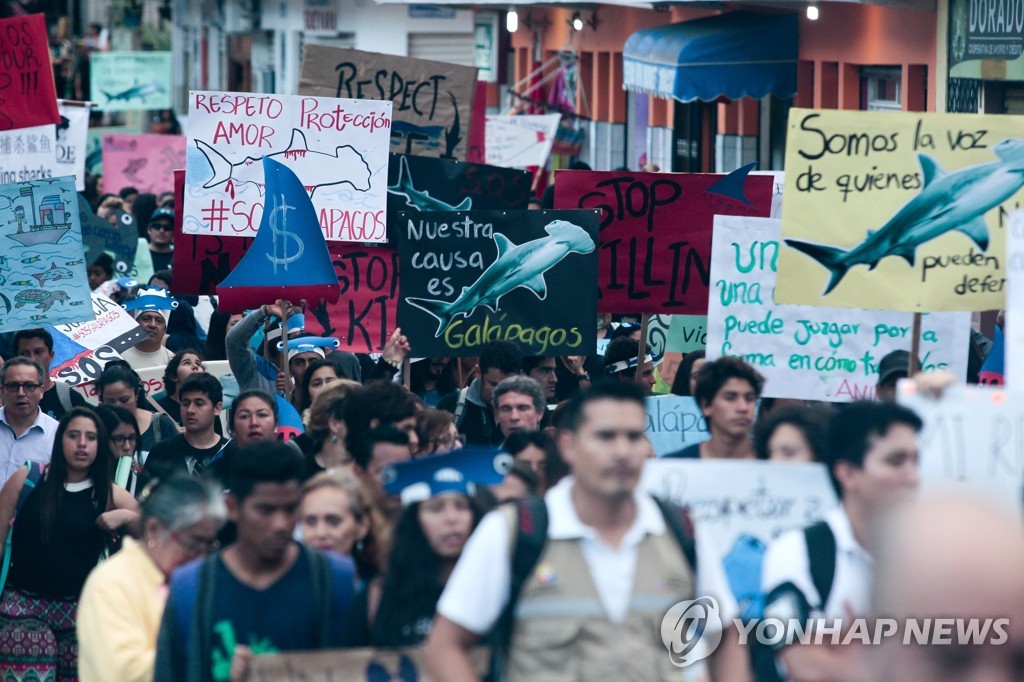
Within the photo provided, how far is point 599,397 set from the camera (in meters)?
4.13

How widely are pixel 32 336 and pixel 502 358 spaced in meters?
2.92

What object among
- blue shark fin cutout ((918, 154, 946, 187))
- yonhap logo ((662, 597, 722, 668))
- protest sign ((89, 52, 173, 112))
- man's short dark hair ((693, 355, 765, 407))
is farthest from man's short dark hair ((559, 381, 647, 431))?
protest sign ((89, 52, 173, 112))

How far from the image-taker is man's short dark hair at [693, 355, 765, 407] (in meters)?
6.17

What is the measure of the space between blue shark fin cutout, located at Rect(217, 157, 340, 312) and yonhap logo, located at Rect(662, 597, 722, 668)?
5663 millimetres

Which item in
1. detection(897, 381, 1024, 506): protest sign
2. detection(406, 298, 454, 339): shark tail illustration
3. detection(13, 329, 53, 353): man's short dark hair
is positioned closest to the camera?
detection(897, 381, 1024, 506): protest sign

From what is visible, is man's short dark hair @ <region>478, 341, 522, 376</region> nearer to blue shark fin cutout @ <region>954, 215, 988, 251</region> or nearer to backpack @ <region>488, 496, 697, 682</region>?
blue shark fin cutout @ <region>954, 215, 988, 251</region>

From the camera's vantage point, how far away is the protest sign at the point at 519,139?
1934 cm

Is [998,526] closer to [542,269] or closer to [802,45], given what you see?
[542,269]

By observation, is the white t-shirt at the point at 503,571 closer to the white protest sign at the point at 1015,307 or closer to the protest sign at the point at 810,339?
the white protest sign at the point at 1015,307

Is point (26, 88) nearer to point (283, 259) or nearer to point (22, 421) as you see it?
point (283, 259)

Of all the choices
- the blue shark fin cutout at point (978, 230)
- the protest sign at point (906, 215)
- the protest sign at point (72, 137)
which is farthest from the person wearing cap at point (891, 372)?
the protest sign at point (72, 137)

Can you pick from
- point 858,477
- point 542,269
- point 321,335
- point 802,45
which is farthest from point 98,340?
point 802,45

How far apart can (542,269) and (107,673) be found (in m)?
4.61

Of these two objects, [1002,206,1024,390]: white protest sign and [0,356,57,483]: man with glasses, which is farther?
[0,356,57,483]: man with glasses
